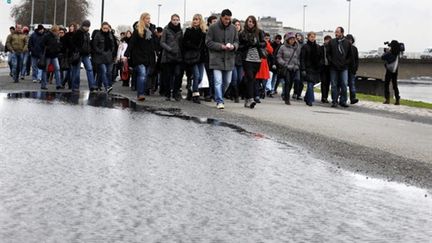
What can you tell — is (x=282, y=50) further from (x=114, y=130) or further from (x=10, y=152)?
(x=10, y=152)

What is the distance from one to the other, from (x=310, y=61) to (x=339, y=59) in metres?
1.13

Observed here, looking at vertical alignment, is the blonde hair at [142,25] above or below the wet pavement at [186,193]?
above

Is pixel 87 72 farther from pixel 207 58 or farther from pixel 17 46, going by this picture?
pixel 17 46

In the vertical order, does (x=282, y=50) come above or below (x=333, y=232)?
above

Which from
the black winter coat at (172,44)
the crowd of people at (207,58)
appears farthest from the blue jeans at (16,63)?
the black winter coat at (172,44)

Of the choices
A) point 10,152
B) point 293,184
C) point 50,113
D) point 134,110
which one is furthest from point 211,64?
point 293,184

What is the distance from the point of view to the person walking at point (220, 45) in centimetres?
1712

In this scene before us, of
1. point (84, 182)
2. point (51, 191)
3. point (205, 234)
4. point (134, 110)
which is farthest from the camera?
point (134, 110)

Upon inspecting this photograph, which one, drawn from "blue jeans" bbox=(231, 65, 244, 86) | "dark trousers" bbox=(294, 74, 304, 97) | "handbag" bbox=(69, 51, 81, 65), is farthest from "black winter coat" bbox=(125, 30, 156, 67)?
"dark trousers" bbox=(294, 74, 304, 97)

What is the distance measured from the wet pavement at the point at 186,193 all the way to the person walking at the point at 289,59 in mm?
10410

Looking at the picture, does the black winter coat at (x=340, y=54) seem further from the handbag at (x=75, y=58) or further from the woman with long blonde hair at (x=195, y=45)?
the handbag at (x=75, y=58)

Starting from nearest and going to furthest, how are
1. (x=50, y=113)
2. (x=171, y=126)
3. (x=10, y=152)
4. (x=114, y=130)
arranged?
(x=10, y=152) < (x=114, y=130) < (x=171, y=126) < (x=50, y=113)

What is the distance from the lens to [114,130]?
455 inches

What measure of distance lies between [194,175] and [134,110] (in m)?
8.43
